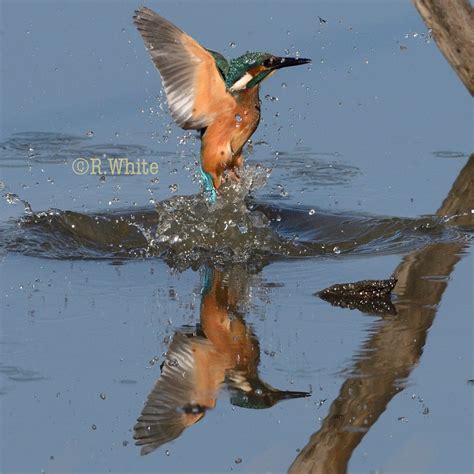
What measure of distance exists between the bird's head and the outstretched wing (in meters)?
0.06

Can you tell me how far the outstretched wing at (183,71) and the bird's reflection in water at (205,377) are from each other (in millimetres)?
1266

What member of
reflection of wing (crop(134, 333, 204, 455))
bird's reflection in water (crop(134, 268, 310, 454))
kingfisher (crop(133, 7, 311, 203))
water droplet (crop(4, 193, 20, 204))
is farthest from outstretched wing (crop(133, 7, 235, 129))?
reflection of wing (crop(134, 333, 204, 455))

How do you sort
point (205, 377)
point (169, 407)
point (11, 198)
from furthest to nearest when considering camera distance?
point (11, 198), point (205, 377), point (169, 407)

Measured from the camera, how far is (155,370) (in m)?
4.55

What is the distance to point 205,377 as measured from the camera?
4488 millimetres

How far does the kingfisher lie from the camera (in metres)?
6.14

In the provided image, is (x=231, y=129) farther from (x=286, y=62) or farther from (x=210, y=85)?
(x=286, y=62)

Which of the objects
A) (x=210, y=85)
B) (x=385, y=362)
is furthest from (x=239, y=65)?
(x=385, y=362)

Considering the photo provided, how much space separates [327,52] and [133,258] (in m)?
3.77

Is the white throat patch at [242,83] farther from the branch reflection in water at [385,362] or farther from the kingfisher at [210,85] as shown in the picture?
the branch reflection in water at [385,362]

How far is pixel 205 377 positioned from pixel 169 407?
0.27 meters

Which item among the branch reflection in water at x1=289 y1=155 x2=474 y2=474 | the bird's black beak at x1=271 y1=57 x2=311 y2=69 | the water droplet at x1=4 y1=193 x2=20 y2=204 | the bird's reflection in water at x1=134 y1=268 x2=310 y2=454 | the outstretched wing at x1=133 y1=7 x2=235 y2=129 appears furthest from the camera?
the water droplet at x1=4 y1=193 x2=20 y2=204

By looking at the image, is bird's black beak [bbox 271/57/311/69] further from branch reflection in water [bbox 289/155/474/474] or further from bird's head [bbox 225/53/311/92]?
branch reflection in water [bbox 289/155/474/474]

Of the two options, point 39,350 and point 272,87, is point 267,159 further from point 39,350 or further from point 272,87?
point 39,350
